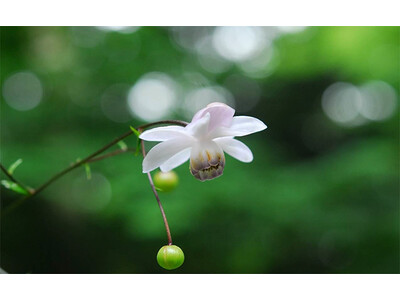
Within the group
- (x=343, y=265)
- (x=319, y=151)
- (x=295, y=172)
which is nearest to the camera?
(x=295, y=172)

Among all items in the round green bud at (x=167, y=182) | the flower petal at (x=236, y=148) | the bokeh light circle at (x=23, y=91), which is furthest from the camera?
the bokeh light circle at (x=23, y=91)

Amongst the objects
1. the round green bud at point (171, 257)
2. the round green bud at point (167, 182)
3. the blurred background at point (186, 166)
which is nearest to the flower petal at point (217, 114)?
Answer: the round green bud at point (171, 257)

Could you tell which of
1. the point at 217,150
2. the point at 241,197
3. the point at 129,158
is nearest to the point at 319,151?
the point at 241,197

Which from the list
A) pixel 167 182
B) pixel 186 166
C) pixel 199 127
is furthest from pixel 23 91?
pixel 199 127

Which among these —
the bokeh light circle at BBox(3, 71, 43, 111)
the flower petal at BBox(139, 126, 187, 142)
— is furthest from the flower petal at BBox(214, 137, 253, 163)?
the bokeh light circle at BBox(3, 71, 43, 111)

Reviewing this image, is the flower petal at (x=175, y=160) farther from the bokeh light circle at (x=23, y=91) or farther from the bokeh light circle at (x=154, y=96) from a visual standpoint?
the bokeh light circle at (x=23, y=91)

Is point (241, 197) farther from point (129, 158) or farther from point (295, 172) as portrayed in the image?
point (129, 158)
